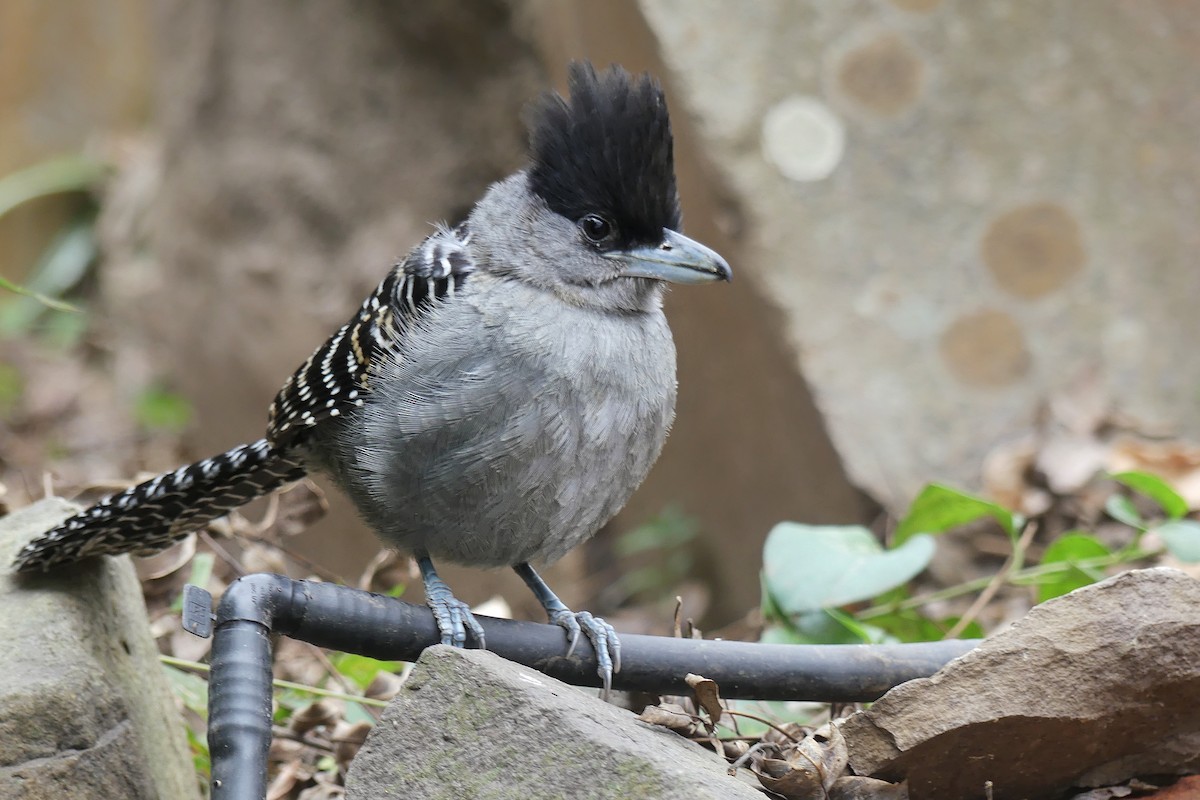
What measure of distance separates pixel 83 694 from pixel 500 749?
919 millimetres

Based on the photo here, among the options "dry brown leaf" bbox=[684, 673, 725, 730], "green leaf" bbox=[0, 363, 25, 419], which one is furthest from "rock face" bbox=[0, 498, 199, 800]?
"green leaf" bbox=[0, 363, 25, 419]

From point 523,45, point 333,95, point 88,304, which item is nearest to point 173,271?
point 333,95

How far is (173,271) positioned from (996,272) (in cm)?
482

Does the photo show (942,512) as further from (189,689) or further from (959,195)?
(189,689)

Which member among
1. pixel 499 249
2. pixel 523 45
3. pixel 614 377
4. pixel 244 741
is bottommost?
pixel 244 741

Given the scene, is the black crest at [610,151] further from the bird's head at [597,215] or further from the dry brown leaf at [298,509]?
the dry brown leaf at [298,509]

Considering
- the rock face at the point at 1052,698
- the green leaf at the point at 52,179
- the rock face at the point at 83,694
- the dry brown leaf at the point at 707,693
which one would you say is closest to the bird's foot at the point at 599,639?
the dry brown leaf at the point at 707,693

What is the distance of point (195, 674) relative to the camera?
3.69 m

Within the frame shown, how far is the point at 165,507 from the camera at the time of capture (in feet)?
9.89

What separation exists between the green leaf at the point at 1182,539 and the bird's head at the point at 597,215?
1.85 meters

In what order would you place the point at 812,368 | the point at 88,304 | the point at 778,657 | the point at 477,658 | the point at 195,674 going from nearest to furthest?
the point at 477,658 < the point at 778,657 < the point at 195,674 < the point at 812,368 < the point at 88,304

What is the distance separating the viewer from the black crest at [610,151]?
10.1 feet

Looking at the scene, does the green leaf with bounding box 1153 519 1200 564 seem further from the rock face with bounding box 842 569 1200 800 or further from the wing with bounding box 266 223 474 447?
the wing with bounding box 266 223 474 447

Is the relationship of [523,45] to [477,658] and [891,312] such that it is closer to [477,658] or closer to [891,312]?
[891,312]
